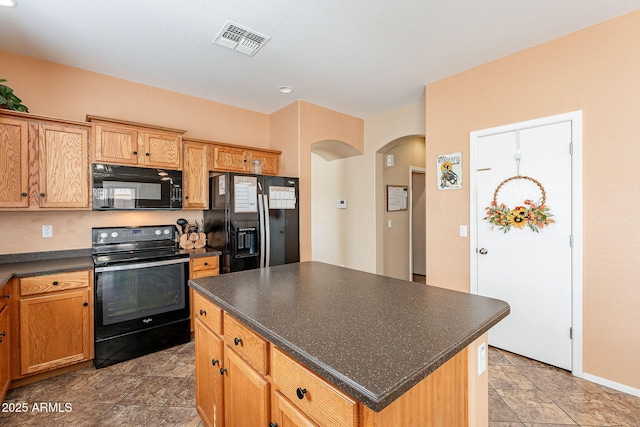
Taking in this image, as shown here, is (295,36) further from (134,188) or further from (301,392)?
(301,392)

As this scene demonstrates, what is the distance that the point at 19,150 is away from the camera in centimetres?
239

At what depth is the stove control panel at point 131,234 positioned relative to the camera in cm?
299

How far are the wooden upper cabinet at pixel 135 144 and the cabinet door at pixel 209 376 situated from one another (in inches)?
77.3

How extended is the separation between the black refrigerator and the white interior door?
2070 millimetres

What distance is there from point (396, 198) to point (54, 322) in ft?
14.3

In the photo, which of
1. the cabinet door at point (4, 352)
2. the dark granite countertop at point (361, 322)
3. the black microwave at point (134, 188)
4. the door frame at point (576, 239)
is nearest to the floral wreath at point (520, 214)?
the door frame at point (576, 239)

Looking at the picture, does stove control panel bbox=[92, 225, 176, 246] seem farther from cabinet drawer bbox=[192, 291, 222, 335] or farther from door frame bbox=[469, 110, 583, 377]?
door frame bbox=[469, 110, 583, 377]

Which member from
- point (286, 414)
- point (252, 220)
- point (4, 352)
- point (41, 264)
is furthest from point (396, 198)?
point (4, 352)

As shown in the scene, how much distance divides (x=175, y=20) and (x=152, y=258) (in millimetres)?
2034

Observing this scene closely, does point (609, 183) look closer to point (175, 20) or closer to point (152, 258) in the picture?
point (175, 20)

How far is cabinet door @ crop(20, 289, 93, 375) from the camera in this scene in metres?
2.26

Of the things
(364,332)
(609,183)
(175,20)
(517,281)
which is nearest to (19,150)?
(175,20)

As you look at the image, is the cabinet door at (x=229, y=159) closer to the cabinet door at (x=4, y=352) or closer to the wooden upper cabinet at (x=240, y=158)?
the wooden upper cabinet at (x=240, y=158)

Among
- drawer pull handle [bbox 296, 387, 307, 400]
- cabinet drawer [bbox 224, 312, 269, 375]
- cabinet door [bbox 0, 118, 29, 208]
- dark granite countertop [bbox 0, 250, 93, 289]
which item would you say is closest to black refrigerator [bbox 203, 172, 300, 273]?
dark granite countertop [bbox 0, 250, 93, 289]
